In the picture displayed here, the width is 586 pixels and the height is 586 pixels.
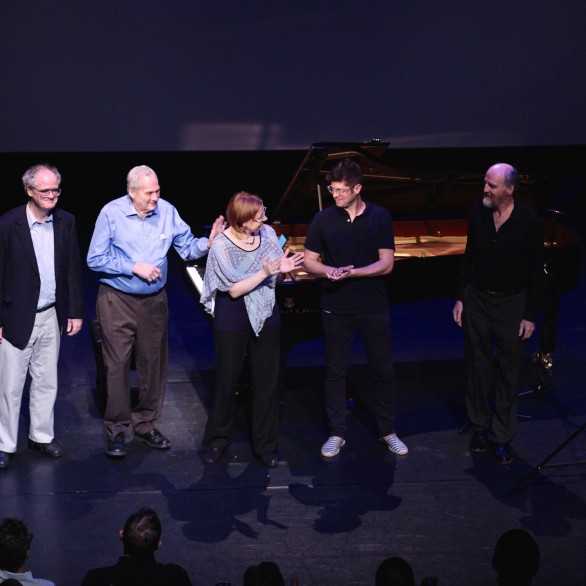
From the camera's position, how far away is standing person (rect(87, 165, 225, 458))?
4.78 meters

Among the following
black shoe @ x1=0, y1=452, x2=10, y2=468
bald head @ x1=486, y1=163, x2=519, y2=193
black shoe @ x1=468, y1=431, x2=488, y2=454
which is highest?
bald head @ x1=486, y1=163, x2=519, y2=193

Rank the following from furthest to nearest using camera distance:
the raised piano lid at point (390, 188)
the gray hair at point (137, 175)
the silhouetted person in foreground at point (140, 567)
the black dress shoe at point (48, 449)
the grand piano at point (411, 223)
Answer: the raised piano lid at point (390, 188), the grand piano at point (411, 223), the black dress shoe at point (48, 449), the gray hair at point (137, 175), the silhouetted person in foreground at point (140, 567)

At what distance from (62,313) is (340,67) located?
232 inches

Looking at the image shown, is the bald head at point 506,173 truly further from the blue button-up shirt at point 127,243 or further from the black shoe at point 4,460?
the black shoe at point 4,460

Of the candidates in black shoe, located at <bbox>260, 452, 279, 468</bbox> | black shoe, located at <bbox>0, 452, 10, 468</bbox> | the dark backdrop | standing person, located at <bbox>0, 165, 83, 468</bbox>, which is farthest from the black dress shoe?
the dark backdrop

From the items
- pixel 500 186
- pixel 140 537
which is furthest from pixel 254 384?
pixel 140 537

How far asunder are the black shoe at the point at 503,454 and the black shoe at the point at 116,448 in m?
2.02

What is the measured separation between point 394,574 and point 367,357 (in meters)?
2.51

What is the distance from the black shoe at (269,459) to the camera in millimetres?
4879

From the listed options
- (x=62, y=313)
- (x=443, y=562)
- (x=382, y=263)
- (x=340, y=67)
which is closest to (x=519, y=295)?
(x=382, y=263)

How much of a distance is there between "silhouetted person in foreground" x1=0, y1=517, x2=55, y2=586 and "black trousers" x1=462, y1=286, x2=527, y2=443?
2824 mm

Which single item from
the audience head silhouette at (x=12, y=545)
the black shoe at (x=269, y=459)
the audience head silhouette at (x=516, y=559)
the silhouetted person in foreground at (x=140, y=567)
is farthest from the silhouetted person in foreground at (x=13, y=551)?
the black shoe at (x=269, y=459)

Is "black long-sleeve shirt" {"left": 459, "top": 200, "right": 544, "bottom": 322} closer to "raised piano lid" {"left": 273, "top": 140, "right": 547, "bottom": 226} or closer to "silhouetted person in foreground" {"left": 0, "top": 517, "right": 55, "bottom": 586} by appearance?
"raised piano lid" {"left": 273, "top": 140, "right": 547, "bottom": 226}

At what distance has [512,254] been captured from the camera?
15.7 feet
